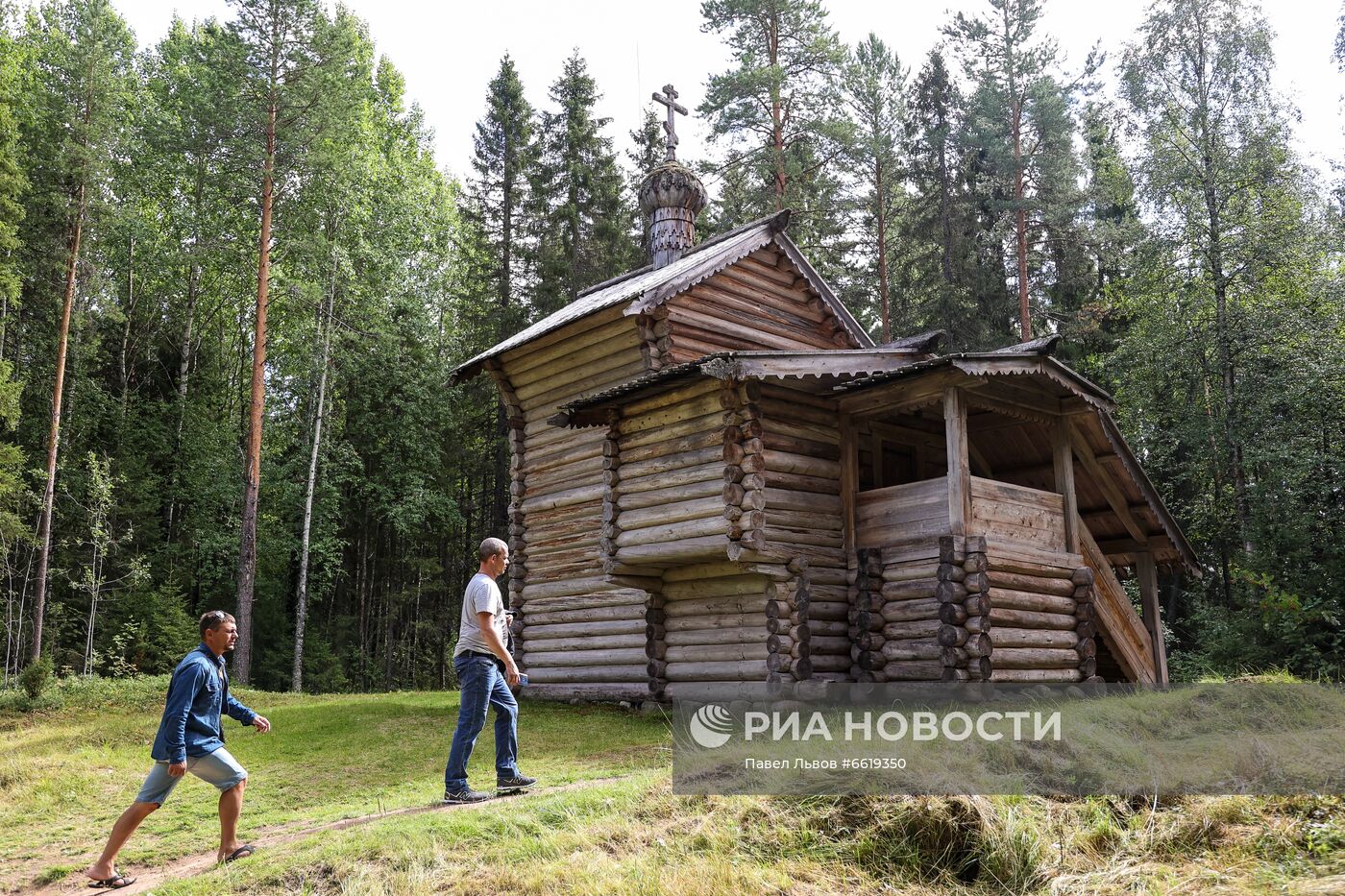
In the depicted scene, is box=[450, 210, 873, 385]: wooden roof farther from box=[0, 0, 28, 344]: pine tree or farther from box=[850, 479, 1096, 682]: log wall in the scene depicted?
box=[0, 0, 28, 344]: pine tree

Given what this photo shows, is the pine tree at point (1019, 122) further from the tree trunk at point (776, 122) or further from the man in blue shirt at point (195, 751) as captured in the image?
the man in blue shirt at point (195, 751)

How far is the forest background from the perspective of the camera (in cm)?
2339

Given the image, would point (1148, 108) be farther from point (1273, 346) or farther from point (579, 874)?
point (579, 874)

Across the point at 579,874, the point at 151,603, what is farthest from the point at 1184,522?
the point at 151,603

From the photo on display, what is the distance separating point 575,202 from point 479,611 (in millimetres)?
28561

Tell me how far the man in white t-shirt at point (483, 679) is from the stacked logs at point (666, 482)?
18.2 ft

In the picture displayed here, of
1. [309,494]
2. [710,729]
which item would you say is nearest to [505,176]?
[309,494]

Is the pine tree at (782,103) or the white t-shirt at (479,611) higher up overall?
the pine tree at (782,103)

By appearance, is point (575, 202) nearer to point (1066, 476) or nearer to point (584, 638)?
point (584, 638)

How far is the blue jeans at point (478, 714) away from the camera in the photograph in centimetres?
815

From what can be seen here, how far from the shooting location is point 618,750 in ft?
39.7

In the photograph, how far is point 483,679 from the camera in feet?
26.9

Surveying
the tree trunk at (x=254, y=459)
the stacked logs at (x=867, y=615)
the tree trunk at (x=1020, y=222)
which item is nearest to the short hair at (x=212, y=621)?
the stacked logs at (x=867, y=615)

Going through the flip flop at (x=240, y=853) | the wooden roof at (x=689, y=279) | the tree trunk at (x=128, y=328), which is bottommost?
the flip flop at (x=240, y=853)
